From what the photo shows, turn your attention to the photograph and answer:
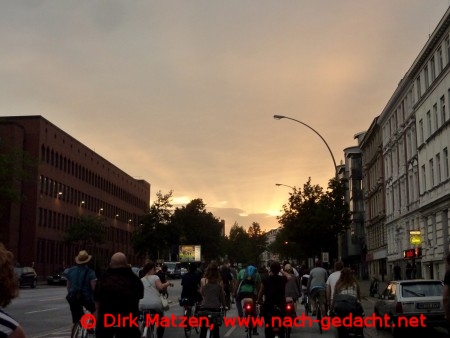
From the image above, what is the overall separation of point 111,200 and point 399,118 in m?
53.6

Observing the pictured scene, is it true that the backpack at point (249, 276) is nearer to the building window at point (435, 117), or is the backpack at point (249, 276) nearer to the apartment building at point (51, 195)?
the building window at point (435, 117)

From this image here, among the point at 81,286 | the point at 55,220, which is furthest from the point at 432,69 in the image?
the point at 55,220

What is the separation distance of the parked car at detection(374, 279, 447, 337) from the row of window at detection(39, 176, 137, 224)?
57.4 metres

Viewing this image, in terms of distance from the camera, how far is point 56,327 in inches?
761

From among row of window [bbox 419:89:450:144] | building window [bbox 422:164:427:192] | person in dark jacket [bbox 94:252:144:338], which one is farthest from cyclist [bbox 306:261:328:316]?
building window [bbox 422:164:427:192]

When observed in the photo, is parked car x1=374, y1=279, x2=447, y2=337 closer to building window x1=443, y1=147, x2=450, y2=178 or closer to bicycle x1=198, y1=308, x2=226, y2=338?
bicycle x1=198, y1=308, x2=226, y2=338

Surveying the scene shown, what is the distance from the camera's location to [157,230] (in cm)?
7212

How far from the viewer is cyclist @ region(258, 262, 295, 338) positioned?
1280 cm

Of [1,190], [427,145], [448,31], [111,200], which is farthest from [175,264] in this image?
[448,31]

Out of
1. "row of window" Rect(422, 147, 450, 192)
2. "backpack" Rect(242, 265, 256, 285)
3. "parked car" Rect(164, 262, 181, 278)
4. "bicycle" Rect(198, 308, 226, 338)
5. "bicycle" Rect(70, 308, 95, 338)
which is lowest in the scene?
"bicycle" Rect(70, 308, 95, 338)

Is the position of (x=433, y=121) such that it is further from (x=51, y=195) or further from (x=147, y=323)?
(x=51, y=195)

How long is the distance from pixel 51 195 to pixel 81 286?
204 ft

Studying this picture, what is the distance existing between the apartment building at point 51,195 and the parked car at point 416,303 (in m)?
39.8

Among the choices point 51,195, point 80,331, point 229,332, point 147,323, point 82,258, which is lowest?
point 229,332
